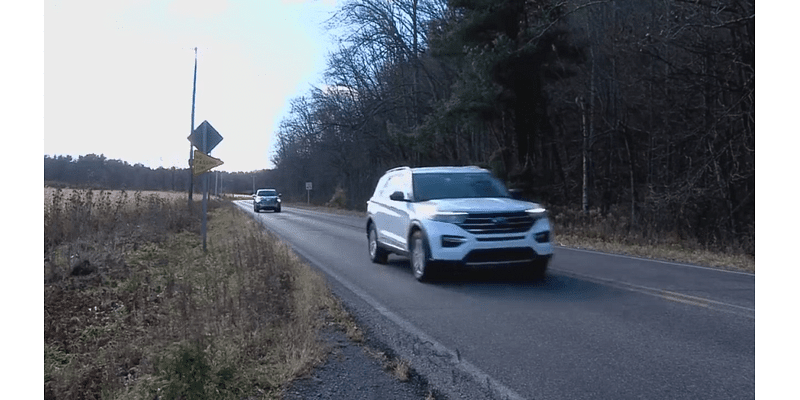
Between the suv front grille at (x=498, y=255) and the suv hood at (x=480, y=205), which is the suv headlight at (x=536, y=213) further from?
the suv front grille at (x=498, y=255)

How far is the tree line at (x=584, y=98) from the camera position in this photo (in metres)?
20.1

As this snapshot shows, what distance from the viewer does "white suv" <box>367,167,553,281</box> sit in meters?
10.5

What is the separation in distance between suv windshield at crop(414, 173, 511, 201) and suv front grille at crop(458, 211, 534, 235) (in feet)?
4.45

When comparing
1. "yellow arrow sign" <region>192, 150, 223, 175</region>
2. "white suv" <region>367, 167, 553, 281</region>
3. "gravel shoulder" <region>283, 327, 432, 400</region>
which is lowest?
"gravel shoulder" <region>283, 327, 432, 400</region>

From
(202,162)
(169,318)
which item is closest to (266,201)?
(202,162)

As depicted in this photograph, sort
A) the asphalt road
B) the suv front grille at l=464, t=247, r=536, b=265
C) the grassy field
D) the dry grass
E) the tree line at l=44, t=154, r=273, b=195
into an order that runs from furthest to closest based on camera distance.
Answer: the dry grass
the tree line at l=44, t=154, r=273, b=195
the suv front grille at l=464, t=247, r=536, b=265
the asphalt road
the grassy field

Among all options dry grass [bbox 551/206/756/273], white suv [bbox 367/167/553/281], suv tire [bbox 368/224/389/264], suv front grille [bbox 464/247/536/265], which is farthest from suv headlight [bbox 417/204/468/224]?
dry grass [bbox 551/206/756/273]

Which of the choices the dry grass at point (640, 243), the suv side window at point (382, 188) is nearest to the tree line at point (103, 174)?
the suv side window at point (382, 188)

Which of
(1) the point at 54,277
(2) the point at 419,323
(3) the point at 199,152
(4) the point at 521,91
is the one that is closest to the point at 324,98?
(4) the point at 521,91

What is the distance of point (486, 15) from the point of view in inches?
1125

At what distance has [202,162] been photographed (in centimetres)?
1534

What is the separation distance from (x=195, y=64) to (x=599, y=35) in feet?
52.8

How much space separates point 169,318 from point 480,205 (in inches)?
199

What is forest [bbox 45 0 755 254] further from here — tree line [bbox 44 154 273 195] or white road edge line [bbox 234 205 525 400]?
white road edge line [bbox 234 205 525 400]
